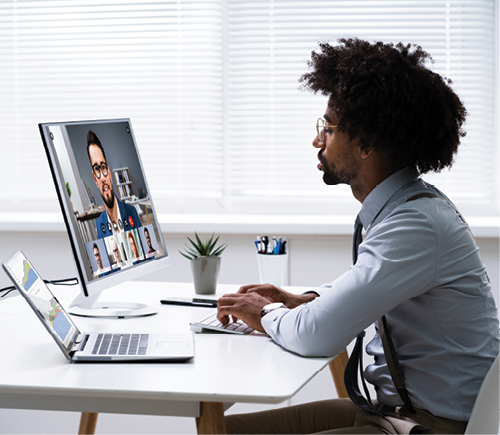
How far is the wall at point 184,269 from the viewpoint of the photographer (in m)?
2.40

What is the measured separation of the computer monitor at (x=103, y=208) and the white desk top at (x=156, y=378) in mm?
219

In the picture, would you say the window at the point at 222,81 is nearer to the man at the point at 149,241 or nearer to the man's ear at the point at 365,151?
the man at the point at 149,241

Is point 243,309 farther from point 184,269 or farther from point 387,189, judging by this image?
point 184,269

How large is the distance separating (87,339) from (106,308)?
1.07ft

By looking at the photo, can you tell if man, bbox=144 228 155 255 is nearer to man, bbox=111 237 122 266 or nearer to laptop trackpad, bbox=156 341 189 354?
man, bbox=111 237 122 266

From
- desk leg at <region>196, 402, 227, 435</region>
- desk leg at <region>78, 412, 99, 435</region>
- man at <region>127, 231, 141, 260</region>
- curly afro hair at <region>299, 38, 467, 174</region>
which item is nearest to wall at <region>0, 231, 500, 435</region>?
desk leg at <region>78, 412, 99, 435</region>

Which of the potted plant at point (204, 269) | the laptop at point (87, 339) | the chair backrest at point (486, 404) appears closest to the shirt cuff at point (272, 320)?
the laptop at point (87, 339)

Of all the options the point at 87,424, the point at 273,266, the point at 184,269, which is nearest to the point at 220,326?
the point at 273,266

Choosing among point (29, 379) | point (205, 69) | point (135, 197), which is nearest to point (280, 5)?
point (205, 69)

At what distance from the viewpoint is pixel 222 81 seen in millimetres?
2527

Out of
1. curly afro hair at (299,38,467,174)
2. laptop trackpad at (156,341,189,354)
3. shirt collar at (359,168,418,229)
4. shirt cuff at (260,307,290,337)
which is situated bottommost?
laptop trackpad at (156,341,189,354)

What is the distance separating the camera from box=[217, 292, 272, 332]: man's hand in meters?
1.25

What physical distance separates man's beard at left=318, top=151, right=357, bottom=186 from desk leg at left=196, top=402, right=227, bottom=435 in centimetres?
61

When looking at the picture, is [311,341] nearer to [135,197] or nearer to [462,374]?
[462,374]
